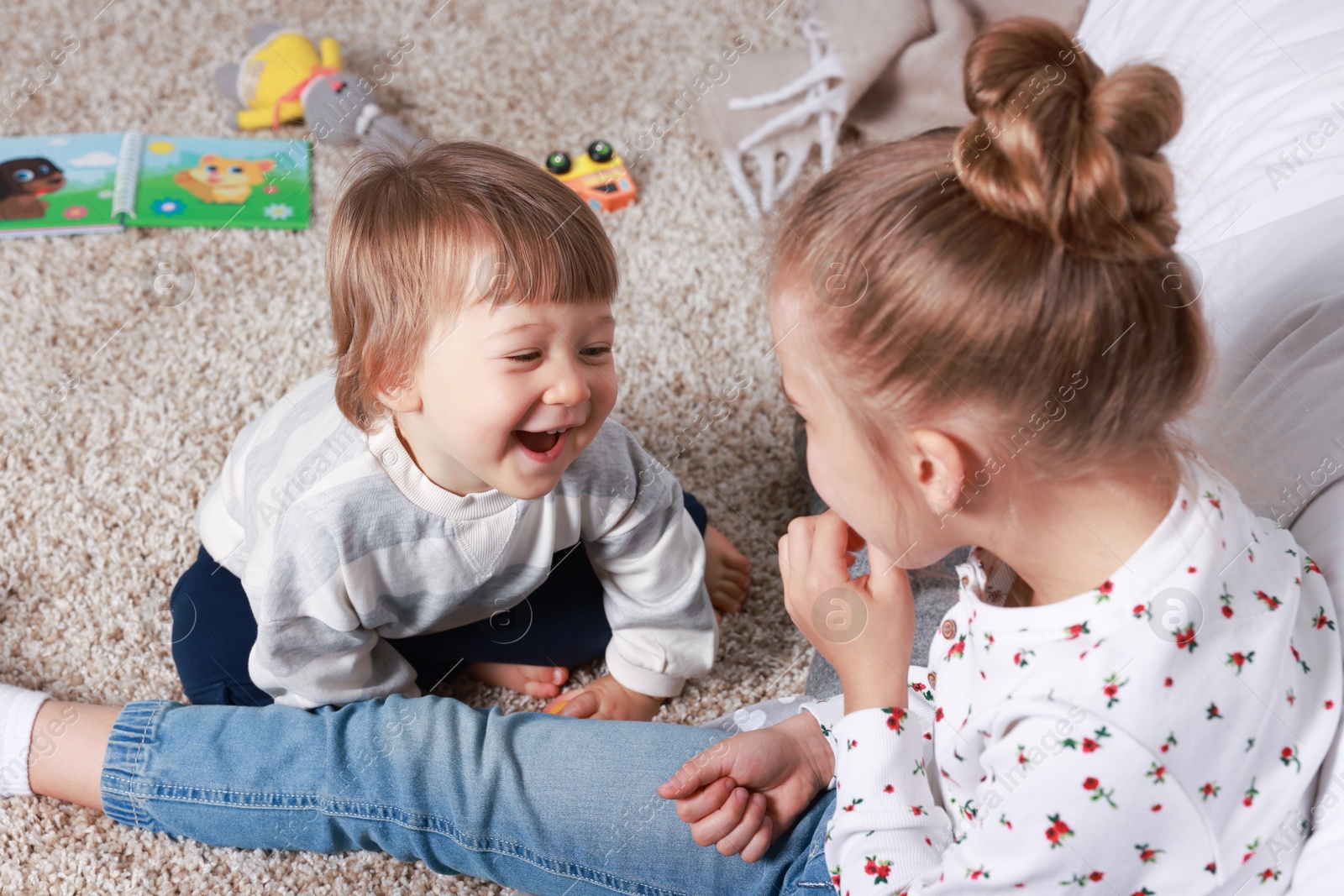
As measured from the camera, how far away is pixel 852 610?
2.43 feet

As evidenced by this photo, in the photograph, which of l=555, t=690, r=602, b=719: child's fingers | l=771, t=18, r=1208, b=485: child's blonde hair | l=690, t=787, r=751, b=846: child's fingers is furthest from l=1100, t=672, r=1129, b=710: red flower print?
l=555, t=690, r=602, b=719: child's fingers

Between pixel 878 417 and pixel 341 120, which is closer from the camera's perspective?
pixel 878 417

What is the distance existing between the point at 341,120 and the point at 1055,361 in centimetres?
117

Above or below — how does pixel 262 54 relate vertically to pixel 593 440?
above

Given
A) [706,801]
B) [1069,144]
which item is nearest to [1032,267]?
[1069,144]

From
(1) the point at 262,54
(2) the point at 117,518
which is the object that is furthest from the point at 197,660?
(1) the point at 262,54

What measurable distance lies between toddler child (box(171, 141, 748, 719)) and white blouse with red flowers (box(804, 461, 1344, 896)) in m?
0.36

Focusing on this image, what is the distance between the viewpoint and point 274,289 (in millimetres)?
1299

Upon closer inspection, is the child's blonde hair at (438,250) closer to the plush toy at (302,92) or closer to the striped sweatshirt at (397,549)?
the striped sweatshirt at (397,549)

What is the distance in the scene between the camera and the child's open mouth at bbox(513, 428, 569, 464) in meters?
0.77

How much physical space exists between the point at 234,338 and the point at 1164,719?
1.08 m

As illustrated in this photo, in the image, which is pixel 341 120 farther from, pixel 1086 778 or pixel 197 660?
pixel 1086 778

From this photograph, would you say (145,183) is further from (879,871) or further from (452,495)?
(879,871)

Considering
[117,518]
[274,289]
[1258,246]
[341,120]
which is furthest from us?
[341,120]
